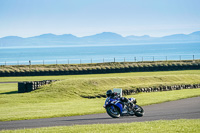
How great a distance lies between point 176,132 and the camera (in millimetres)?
12891

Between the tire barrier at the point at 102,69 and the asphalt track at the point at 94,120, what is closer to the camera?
the asphalt track at the point at 94,120

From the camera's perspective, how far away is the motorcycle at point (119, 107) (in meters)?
17.1

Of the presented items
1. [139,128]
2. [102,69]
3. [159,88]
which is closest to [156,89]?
[159,88]

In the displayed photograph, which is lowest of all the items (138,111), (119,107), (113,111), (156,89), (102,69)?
(156,89)

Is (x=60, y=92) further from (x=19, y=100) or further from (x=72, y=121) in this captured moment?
(x=72, y=121)

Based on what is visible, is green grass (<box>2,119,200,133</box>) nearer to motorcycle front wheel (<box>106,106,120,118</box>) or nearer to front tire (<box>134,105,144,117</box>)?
motorcycle front wheel (<box>106,106,120,118</box>)

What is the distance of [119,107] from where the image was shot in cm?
1719

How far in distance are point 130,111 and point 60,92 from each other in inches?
567

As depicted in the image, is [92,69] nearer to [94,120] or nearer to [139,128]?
[94,120]

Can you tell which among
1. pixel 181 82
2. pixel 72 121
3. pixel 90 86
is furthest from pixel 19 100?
pixel 181 82

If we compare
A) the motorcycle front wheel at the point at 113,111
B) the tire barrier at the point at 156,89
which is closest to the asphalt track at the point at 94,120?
the motorcycle front wheel at the point at 113,111

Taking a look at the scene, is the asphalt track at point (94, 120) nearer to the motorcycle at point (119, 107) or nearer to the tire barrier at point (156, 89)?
the motorcycle at point (119, 107)

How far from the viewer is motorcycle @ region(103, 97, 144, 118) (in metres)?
17.1

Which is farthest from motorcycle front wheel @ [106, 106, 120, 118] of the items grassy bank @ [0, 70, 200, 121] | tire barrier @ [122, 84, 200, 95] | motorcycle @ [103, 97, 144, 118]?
tire barrier @ [122, 84, 200, 95]
